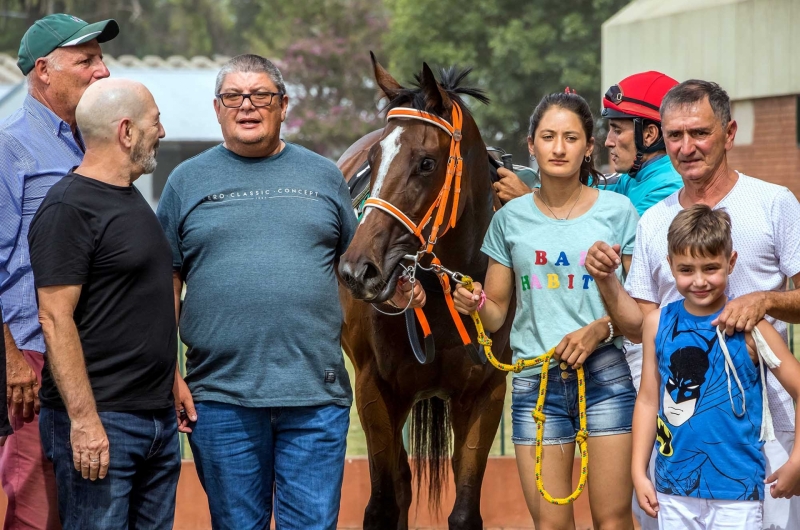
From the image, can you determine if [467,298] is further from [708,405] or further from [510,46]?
[510,46]

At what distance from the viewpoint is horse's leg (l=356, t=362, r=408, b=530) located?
4660 millimetres

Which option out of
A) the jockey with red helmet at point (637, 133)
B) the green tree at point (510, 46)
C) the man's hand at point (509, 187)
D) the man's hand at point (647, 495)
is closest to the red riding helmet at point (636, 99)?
the jockey with red helmet at point (637, 133)

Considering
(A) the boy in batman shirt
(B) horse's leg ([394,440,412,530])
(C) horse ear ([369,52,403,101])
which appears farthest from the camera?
(B) horse's leg ([394,440,412,530])

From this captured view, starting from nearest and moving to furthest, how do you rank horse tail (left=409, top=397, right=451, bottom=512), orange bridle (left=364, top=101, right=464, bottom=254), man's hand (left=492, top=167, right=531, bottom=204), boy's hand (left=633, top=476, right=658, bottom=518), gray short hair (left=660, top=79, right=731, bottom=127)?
boy's hand (left=633, top=476, right=658, bottom=518), gray short hair (left=660, top=79, right=731, bottom=127), orange bridle (left=364, top=101, right=464, bottom=254), man's hand (left=492, top=167, right=531, bottom=204), horse tail (left=409, top=397, right=451, bottom=512)

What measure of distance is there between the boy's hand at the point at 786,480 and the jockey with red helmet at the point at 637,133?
4.35 feet

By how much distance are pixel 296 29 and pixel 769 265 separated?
28.4 m

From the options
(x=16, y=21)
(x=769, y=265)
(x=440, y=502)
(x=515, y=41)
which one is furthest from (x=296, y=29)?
(x=769, y=265)

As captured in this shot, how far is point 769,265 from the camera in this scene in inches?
130

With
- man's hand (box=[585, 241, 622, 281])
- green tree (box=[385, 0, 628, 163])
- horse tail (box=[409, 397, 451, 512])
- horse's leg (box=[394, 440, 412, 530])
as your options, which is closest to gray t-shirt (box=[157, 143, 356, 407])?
man's hand (box=[585, 241, 622, 281])

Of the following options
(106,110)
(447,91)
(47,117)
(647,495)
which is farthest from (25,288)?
(647,495)

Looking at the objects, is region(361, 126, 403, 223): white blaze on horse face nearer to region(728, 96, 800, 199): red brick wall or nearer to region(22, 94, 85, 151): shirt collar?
region(22, 94, 85, 151): shirt collar

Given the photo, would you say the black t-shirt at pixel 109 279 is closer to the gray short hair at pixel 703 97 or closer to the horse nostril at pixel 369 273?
the horse nostril at pixel 369 273

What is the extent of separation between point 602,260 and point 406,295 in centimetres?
88

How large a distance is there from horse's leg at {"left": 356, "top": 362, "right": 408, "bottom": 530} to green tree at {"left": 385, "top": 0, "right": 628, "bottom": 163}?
1883 cm
